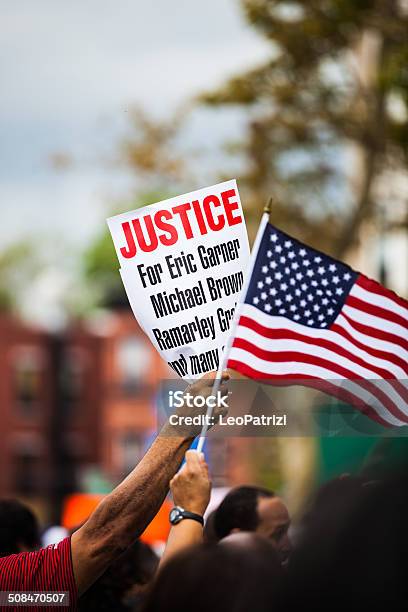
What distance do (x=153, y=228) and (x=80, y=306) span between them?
7153cm

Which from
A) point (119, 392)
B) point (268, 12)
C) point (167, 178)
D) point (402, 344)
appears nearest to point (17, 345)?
point (119, 392)

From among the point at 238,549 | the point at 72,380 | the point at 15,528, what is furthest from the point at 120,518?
the point at 72,380

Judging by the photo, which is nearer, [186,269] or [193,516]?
[193,516]

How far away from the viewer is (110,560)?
3.72 meters

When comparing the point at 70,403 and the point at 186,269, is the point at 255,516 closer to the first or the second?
the point at 186,269

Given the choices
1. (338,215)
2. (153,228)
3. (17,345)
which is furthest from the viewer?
(17,345)

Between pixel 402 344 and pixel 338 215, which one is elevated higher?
pixel 338 215

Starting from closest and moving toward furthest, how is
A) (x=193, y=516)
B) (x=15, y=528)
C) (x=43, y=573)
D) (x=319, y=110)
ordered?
(x=193, y=516), (x=43, y=573), (x=15, y=528), (x=319, y=110)

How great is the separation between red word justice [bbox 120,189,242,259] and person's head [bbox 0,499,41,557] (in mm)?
1407

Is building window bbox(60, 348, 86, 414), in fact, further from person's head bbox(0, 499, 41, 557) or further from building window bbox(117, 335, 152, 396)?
person's head bbox(0, 499, 41, 557)

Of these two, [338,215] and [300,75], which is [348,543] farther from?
[338,215]

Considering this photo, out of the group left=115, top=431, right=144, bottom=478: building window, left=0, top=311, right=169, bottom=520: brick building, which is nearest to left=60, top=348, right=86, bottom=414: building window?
left=0, top=311, right=169, bottom=520: brick building

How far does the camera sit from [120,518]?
3.73 meters

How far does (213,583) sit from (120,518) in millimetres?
1111
